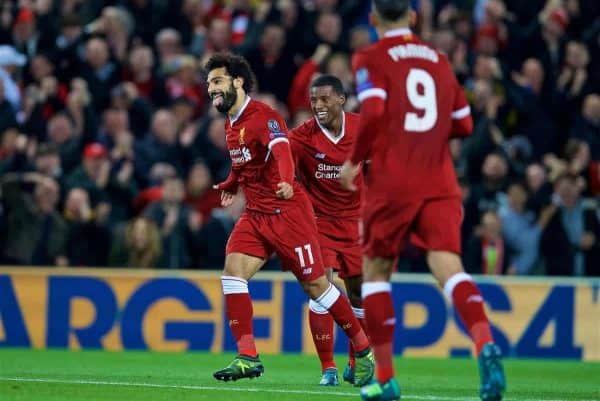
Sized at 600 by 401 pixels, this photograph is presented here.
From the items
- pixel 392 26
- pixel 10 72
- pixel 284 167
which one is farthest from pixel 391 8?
pixel 10 72

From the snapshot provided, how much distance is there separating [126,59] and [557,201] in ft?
19.4

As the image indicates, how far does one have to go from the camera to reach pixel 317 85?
10.9 m

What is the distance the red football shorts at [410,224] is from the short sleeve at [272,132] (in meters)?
2.27

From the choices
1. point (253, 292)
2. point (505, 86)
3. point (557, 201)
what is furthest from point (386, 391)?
point (505, 86)

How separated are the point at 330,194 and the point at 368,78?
338cm

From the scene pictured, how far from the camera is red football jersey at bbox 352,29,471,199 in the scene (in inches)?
314

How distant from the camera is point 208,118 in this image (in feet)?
57.5

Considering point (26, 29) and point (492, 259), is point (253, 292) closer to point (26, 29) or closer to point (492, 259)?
point (492, 259)

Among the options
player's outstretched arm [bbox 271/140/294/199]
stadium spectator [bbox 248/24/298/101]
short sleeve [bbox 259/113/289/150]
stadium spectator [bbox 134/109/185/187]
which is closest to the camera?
player's outstretched arm [bbox 271/140/294/199]

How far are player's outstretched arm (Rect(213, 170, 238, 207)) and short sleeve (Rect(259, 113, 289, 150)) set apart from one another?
1.68 feet

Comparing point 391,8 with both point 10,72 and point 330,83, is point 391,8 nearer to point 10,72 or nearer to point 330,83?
point 330,83

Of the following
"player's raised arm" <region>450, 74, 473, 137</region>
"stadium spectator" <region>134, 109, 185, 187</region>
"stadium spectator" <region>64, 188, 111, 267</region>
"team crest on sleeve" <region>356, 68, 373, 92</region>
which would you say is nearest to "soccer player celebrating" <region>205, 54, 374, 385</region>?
"player's raised arm" <region>450, 74, 473, 137</region>

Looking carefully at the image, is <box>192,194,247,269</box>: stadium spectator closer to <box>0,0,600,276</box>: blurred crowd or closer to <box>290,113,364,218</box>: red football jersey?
<box>0,0,600,276</box>: blurred crowd

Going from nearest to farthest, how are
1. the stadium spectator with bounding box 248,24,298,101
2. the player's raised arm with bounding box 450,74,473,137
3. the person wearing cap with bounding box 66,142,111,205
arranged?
1. the player's raised arm with bounding box 450,74,473,137
2. the person wearing cap with bounding box 66,142,111,205
3. the stadium spectator with bounding box 248,24,298,101
